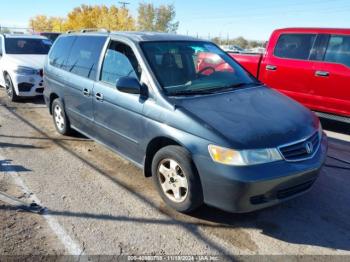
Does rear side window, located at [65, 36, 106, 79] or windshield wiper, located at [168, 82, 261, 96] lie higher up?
rear side window, located at [65, 36, 106, 79]

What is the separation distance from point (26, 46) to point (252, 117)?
845cm

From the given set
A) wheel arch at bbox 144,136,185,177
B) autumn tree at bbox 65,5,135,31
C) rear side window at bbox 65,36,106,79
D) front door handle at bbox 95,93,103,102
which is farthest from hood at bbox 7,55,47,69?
autumn tree at bbox 65,5,135,31

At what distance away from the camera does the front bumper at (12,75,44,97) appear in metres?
8.41

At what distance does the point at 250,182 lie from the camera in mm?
2996

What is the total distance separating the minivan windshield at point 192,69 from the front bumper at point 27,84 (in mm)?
5225

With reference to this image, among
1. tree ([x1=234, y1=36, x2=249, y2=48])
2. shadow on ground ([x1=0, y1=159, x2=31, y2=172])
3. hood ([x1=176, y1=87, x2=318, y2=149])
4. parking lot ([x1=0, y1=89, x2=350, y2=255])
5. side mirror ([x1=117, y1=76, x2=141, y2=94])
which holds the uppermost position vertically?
tree ([x1=234, y1=36, x2=249, y2=48])

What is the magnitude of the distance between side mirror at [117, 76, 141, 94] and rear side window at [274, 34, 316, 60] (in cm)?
450

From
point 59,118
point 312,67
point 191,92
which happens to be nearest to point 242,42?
point 312,67

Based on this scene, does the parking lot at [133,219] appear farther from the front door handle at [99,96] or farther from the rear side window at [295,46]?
the rear side window at [295,46]

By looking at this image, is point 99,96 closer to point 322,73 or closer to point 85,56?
point 85,56

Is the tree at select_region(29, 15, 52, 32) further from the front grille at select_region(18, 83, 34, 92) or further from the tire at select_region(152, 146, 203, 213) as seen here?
the tire at select_region(152, 146, 203, 213)

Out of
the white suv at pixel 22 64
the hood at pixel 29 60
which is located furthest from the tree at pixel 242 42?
the hood at pixel 29 60

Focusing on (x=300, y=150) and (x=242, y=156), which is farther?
(x=300, y=150)

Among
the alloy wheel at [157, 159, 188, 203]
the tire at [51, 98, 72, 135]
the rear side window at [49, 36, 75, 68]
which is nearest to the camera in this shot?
the alloy wheel at [157, 159, 188, 203]
